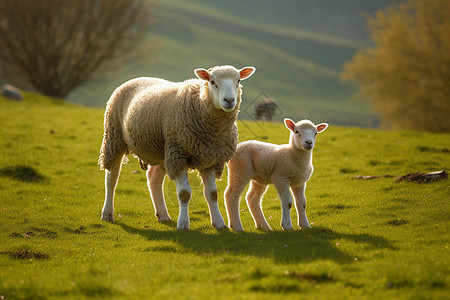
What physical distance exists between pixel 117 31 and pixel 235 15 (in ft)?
240

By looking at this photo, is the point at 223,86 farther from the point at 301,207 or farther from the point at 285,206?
the point at 301,207

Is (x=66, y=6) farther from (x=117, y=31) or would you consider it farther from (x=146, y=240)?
(x=146, y=240)

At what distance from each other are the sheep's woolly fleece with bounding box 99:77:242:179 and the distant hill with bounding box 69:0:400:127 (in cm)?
2958

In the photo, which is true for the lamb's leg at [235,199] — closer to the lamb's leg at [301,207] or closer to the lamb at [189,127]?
the lamb at [189,127]

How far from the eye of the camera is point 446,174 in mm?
10422

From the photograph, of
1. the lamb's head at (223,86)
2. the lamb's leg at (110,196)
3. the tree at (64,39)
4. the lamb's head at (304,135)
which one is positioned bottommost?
the lamb's leg at (110,196)

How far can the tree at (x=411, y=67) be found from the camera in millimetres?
29047

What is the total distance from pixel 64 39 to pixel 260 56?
4216 cm

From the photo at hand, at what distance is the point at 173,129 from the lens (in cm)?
818

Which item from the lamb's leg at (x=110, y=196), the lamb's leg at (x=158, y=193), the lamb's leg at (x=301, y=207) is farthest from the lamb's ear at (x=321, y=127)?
the lamb's leg at (x=110, y=196)

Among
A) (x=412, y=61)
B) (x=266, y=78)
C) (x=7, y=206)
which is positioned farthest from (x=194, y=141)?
(x=266, y=78)

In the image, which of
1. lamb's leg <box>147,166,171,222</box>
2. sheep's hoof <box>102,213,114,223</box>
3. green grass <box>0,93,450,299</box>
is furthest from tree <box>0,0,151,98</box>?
lamb's leg <box>147,166,171,222</box>

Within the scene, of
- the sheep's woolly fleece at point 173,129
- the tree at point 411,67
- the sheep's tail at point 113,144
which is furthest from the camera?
the tree at point 411,67

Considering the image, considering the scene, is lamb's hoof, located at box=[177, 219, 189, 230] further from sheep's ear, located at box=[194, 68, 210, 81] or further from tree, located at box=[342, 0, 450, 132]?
tree, located at box=[342, 0, 450, 132]
